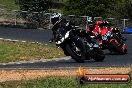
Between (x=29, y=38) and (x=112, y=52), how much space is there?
9342 millimetres

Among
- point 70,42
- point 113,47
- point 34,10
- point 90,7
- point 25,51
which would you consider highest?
point 70,42

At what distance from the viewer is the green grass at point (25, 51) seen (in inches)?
920

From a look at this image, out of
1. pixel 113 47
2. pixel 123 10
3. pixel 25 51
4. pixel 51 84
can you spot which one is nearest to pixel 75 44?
pixel 113 47

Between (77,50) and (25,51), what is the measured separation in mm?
6159

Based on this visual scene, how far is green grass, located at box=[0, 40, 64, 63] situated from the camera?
76.7ft

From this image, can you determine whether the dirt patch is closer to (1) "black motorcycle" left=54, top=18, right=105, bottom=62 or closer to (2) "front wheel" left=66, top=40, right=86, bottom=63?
(1) "black motorcycle" left=54, top=18, right=105, bottom=62

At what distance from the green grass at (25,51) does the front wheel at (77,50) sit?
12.7ft

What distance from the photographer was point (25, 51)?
25.2 meters

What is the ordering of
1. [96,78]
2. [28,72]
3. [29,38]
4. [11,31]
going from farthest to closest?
[11,31], [29,38], [28,72], [96,78]

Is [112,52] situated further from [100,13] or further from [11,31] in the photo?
[100,13]

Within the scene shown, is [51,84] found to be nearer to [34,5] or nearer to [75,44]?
[75,44]

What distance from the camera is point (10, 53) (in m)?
24.6

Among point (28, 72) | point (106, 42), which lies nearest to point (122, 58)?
point (106, 42)

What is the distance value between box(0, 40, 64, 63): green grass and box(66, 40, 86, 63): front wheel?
12.7 ft
